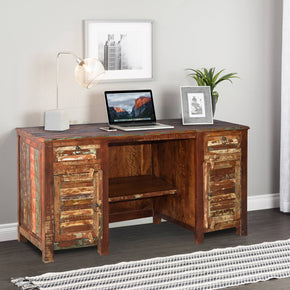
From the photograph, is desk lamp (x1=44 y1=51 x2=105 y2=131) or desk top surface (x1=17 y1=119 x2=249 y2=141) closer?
desk top surface (x1=17 y1=119 x2=249 y2=141)

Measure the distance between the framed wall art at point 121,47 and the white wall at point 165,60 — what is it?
0.06 metres

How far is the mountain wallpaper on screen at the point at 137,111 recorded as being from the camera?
4.14m

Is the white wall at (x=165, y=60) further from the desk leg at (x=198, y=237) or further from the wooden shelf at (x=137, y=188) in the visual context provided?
the desk leg at (x=198, y=237)

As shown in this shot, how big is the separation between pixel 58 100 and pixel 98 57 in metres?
0.44

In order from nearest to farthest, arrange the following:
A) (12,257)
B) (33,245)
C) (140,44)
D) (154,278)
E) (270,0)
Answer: (154,278) < (12,257) < (33,245) < (140,44) < (270,0)

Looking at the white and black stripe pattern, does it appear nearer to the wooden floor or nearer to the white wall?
the wooden floor

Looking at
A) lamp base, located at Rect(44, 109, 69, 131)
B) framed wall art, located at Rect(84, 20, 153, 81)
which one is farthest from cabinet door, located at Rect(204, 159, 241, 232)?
lamp base, located at Rect(44, 109, 69, 131)

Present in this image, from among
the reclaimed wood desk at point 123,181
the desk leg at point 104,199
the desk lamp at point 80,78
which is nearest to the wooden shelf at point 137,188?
the reclaimed wood desk at point 123,181

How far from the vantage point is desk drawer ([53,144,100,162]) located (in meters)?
3.65

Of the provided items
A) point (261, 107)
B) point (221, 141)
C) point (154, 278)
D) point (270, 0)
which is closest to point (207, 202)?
point (221, 141)

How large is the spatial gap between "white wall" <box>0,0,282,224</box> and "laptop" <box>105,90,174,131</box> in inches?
8.7

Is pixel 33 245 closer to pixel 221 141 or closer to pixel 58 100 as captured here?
pixel 58 100

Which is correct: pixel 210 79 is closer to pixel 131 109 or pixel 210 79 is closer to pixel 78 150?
pixel 131 109

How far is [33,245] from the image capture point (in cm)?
405
